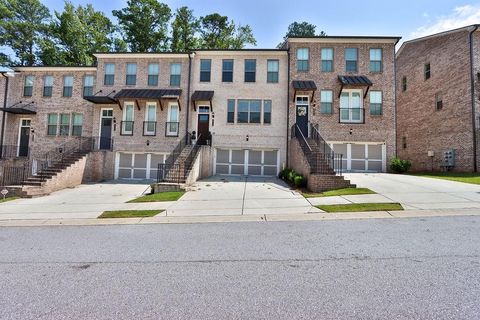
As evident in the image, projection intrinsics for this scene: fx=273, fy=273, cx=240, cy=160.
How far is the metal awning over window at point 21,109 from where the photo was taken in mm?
19984

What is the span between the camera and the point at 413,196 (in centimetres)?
1008

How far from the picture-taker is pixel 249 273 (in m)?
4.07

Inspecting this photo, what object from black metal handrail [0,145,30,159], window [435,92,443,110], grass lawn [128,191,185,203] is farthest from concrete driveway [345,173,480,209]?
black metal handrail [0,145,30,159]

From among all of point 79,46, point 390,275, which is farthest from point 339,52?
point 79,46

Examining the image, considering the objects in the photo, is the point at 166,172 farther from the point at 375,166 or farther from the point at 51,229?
the point at 375,166

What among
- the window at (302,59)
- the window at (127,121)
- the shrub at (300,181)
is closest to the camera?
the shrub at (300,181)

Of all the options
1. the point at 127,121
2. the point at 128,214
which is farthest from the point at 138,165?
the point at 128,214

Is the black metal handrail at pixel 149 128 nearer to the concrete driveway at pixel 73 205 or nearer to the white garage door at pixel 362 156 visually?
the concrete driveway at pixel 73 205

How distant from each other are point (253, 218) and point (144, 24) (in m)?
31.8

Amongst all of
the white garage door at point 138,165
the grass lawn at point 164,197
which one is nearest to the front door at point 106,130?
the white garage door at point 138,165

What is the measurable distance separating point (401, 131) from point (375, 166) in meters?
8.73

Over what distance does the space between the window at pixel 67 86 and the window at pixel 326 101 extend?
61.4 ft

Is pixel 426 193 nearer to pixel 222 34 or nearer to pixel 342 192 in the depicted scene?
pixel 342 192

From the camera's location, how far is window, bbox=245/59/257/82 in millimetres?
19719
